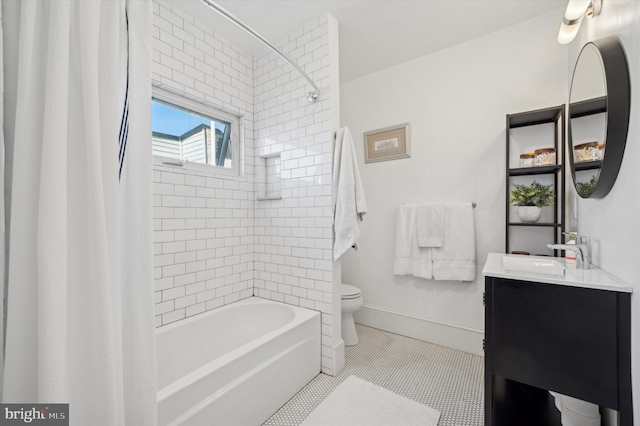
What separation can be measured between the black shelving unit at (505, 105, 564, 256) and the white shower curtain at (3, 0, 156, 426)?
236 cm

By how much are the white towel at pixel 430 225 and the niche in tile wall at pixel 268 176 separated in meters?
1.36

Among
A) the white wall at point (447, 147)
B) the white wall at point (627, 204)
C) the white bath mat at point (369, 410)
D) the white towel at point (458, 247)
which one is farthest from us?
the white towel at point (458, 247)

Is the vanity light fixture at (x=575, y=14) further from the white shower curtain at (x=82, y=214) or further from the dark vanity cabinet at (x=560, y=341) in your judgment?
the white shower curtain at (x=82, y=214)

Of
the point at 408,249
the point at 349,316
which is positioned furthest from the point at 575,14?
the point at 349,316

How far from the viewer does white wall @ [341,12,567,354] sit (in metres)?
2.15

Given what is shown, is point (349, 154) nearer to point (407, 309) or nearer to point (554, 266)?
point (554, 266)

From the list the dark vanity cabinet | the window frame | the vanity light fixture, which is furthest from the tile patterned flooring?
the vanity light fixture

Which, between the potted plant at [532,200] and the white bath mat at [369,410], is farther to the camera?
the potted plant at [532,200]

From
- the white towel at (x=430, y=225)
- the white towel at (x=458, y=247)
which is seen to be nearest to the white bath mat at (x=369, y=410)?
the white towel at (x=458, y=247)

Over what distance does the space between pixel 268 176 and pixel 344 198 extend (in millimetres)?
907

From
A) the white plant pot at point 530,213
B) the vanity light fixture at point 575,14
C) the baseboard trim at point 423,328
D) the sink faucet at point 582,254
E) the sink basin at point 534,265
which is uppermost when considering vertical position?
the vanity light fixture at point 575,14

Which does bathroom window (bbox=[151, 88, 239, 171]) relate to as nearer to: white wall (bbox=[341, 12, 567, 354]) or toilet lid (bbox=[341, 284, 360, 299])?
white wall (bbox=[341, 12, 567, 354])

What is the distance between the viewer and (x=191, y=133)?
2174 millimetres

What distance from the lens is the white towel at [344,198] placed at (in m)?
2.00
